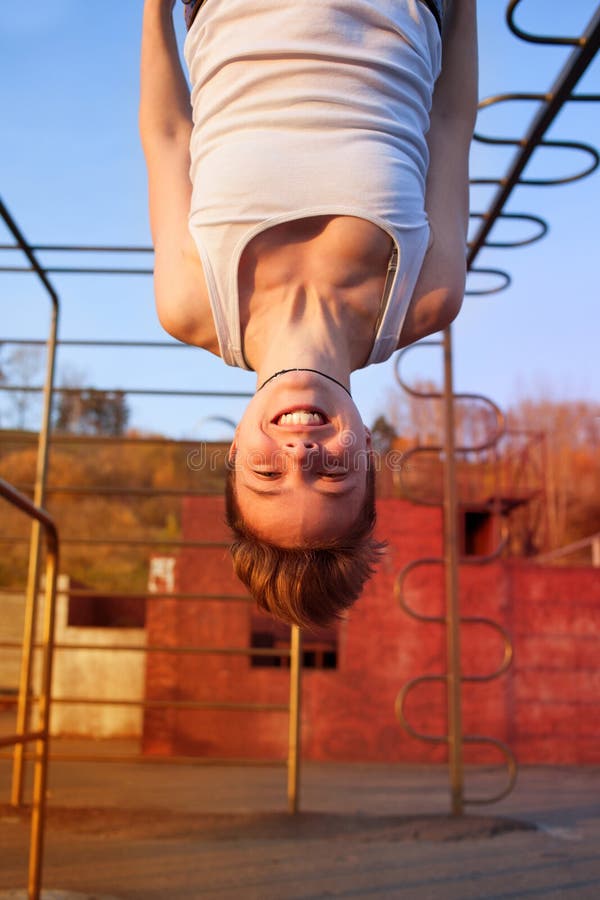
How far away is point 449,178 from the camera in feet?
5.67

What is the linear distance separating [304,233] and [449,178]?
387 millimetres

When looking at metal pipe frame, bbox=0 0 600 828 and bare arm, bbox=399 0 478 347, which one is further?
metal pipe frame, bbox=0 0 600 828

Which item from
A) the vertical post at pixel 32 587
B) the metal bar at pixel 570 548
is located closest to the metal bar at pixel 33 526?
the vertical post at pixel 32 587

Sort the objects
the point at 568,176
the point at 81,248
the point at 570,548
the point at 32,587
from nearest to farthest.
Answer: the point at 568,176 → the point at 32,587 → the point at 81,248 → the point at 570,548

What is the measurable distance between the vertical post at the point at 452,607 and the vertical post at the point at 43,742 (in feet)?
7.13

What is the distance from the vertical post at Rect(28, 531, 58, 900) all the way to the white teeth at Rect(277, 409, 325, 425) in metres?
1.16

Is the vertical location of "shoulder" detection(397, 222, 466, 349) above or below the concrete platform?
above

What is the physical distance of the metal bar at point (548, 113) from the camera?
235 cm

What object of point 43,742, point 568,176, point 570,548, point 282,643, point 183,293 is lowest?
point 43,742

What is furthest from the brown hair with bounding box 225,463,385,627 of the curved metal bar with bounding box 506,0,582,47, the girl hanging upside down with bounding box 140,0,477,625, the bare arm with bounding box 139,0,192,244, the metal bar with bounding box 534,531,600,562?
the metal bar with bounding box 534,531,600,562

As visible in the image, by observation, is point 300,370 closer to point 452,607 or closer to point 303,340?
point 303,340

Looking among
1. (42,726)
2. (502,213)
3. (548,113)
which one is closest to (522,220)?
(502,213)

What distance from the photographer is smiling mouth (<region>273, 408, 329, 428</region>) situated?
4.79 feet

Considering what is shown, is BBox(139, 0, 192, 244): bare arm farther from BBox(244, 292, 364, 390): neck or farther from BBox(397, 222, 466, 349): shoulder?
BBox(397, 222, 466, 349): shoulder
